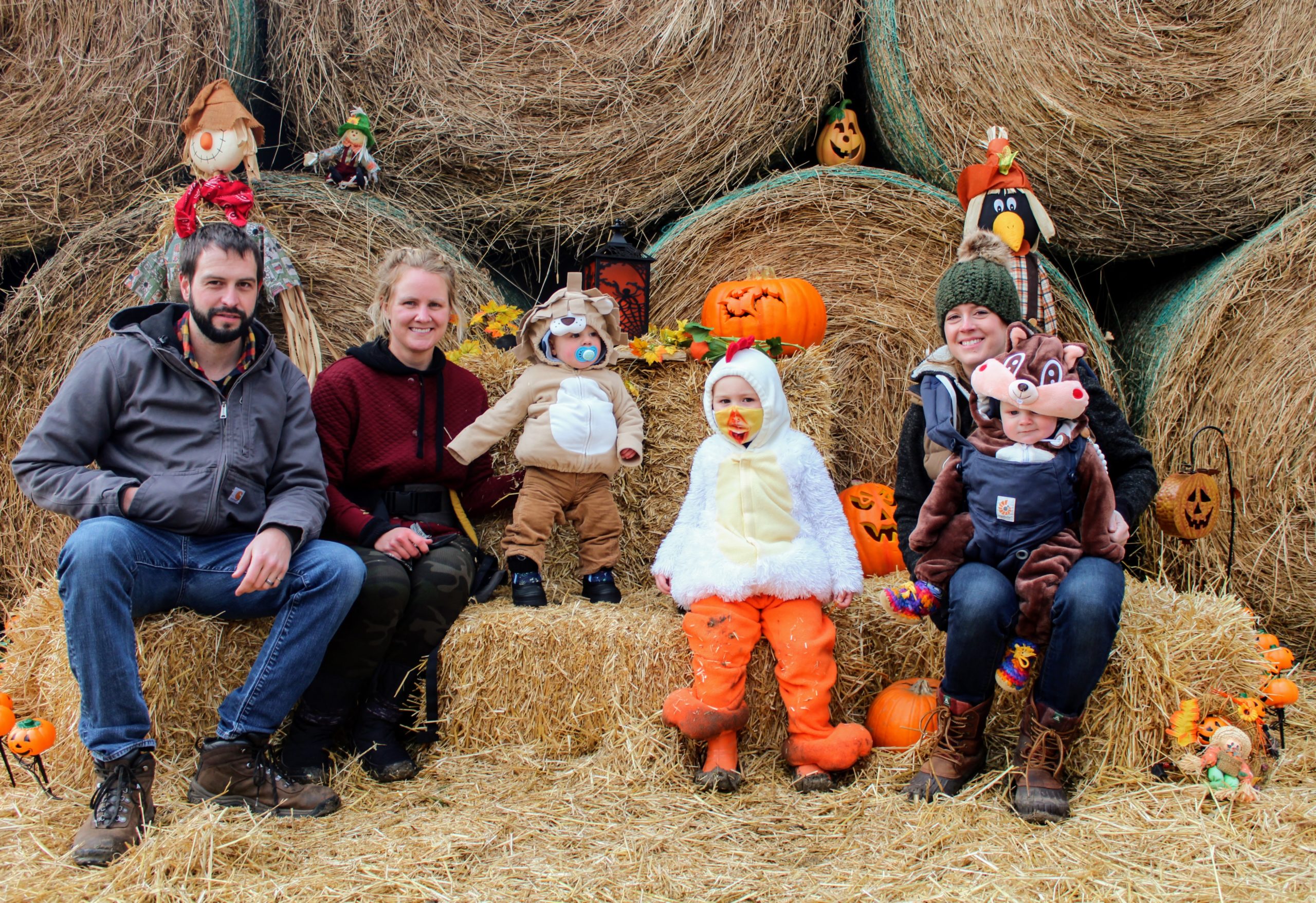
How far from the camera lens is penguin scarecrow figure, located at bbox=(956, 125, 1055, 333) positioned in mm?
3301

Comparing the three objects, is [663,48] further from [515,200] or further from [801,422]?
[801,422]

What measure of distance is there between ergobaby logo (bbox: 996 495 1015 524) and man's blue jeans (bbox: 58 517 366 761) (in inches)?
63.3

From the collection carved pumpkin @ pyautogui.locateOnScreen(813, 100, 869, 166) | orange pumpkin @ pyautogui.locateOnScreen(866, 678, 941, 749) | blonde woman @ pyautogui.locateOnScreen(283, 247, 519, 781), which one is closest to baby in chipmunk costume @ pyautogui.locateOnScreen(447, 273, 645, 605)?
blonde woman @ pyautogui.locateOnScreen(283, 247, 519, 781)

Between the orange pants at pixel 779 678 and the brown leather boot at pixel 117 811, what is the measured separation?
48.2 inches

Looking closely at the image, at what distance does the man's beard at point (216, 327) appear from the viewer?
249 centimetres

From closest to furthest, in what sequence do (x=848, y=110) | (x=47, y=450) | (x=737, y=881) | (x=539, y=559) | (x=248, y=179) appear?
(x=737, y=881) < (x=47, y=450) < (x=539, y=559) < (x=248, y=179) < (x=848, y=110)

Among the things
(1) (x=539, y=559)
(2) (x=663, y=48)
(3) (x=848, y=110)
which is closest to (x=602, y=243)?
(2) (x=663, y=48)

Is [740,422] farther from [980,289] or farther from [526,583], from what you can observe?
[526,583]

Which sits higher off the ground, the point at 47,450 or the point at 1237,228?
the point at 1237,228

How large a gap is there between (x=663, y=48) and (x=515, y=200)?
843 millimetres

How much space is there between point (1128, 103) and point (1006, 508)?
2126 millimetres

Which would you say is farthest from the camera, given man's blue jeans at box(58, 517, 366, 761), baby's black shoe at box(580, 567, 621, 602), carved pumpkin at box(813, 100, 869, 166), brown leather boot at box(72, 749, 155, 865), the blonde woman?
carved pumpkin at box(813, 100, 869, 166)

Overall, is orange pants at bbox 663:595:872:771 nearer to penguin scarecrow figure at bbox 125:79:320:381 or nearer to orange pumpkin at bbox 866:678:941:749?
orange pumpkin at bbox 866:678:941:749

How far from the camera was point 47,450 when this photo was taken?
7.71ft
